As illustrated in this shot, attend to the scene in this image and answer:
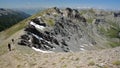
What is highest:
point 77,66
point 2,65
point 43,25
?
point 77,66

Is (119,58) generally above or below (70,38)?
above

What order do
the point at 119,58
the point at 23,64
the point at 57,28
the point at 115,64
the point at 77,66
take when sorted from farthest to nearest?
the point at 57,28, the point at 23,64, the point at 77,66, the point at 119,58, the point at 115,64

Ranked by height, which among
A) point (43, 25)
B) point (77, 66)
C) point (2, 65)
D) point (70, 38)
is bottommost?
point (70, 38)

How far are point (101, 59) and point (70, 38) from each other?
173307 mm

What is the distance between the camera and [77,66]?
77.0 feet

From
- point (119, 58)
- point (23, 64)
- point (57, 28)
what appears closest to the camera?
point (119, 58)

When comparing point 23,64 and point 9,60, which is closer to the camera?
point 23,64

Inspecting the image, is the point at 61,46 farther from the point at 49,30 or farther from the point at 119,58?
the point at 119,58

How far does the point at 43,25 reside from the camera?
173625mm

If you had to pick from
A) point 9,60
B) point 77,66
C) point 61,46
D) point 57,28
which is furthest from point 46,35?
point 77,66

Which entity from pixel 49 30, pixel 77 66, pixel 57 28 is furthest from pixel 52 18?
pixel 77 66

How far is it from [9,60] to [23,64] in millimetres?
5586

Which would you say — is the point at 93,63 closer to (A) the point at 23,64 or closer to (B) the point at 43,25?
(A) the point at 23,64

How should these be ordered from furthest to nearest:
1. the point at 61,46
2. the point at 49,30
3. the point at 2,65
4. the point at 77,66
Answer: the point at 49,30 < the point at 61,46 < the point at 2,65 < the point at 77,66
